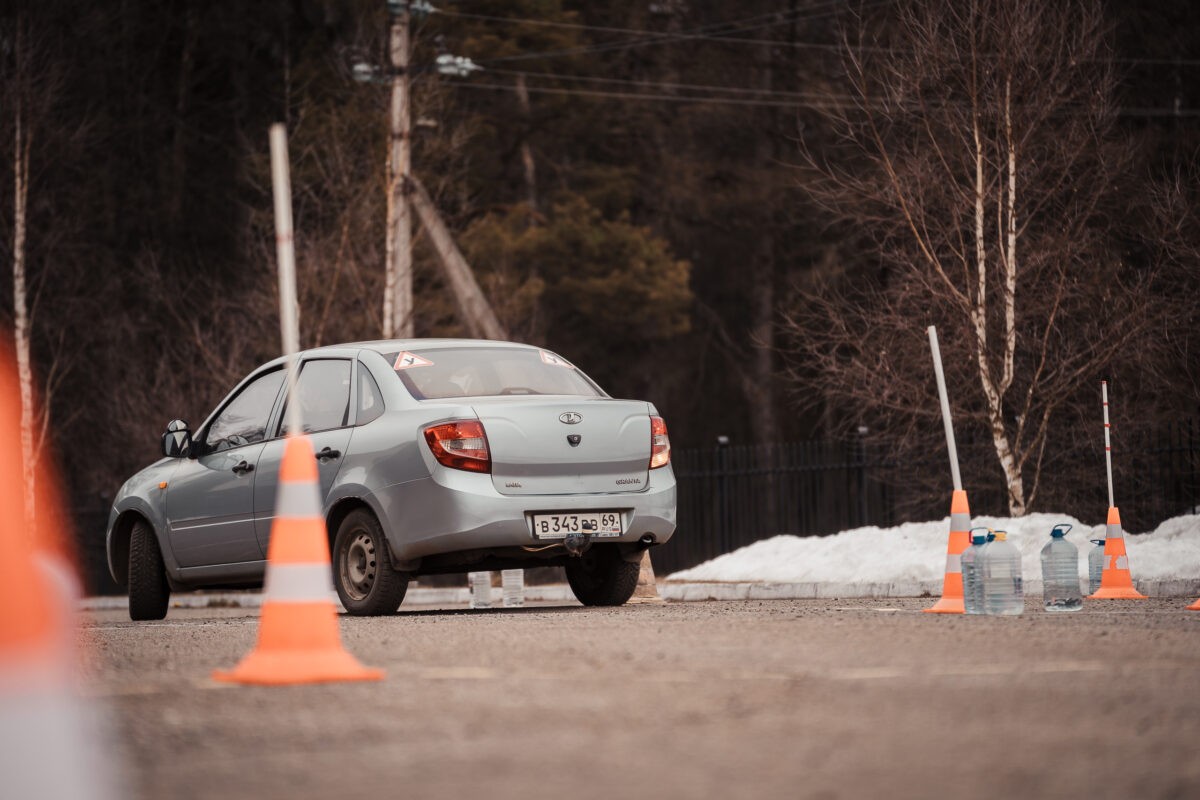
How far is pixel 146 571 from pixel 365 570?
250 cm

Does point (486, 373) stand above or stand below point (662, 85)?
below

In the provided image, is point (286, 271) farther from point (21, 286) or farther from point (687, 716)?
point (21, 286)

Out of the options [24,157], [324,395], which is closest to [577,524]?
[324,395]

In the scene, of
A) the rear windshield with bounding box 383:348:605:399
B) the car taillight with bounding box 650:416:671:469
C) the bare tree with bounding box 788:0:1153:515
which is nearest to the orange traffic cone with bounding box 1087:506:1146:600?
the car taillight with bounding box 650:416:671:469

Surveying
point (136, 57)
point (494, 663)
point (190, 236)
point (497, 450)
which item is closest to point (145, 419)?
point (190, 236)

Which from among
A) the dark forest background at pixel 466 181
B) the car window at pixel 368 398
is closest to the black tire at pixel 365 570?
the car window at pixel 368 398

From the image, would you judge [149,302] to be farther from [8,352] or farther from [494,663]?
[494,663]

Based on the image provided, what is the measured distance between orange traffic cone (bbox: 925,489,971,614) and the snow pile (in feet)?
12.4

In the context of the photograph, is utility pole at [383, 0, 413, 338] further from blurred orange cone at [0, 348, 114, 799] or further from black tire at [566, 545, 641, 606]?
blurred orange cone at [0, 348, 114, 799]

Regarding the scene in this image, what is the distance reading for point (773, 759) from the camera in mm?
5012

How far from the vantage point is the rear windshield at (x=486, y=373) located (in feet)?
37.6

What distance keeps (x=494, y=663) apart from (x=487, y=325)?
24.8 metres

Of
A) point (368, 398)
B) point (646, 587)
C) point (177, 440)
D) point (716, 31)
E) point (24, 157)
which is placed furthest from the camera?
point (716, 31)

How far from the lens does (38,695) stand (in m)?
6.88
